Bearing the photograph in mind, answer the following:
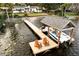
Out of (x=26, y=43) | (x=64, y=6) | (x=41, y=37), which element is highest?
(x=64, y=6)

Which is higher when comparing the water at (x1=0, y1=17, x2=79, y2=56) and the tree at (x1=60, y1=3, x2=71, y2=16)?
the tree at (x1=60, y1=3, x2=71, y2=16)

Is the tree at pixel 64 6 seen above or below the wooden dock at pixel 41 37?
above

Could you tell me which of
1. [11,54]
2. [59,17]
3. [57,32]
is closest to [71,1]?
[59,17]

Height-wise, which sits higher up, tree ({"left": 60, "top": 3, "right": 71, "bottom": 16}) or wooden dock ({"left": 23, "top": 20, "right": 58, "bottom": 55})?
tree ({"left": 60, "top": 3, "right": 71, "bottom": 16})

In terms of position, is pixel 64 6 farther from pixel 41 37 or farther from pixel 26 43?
pixel 26 43

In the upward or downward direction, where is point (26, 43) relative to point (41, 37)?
downward

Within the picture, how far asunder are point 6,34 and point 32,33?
49cm

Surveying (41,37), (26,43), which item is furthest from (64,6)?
(26,43)

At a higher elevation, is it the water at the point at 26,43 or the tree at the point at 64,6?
the tree at the point at 64,6

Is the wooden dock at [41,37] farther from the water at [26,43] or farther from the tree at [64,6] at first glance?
the tree at [64,6]

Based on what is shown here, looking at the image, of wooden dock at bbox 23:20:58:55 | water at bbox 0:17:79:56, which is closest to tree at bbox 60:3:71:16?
water at bbox 0:17:79:56

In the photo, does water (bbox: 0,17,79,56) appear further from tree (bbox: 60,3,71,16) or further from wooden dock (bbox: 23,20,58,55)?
tree (bbox: 60,3,71,16)

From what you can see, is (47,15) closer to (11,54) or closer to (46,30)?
(46,30)

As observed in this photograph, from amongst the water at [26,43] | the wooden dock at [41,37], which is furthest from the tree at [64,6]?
the wooden dock at [41,37]
